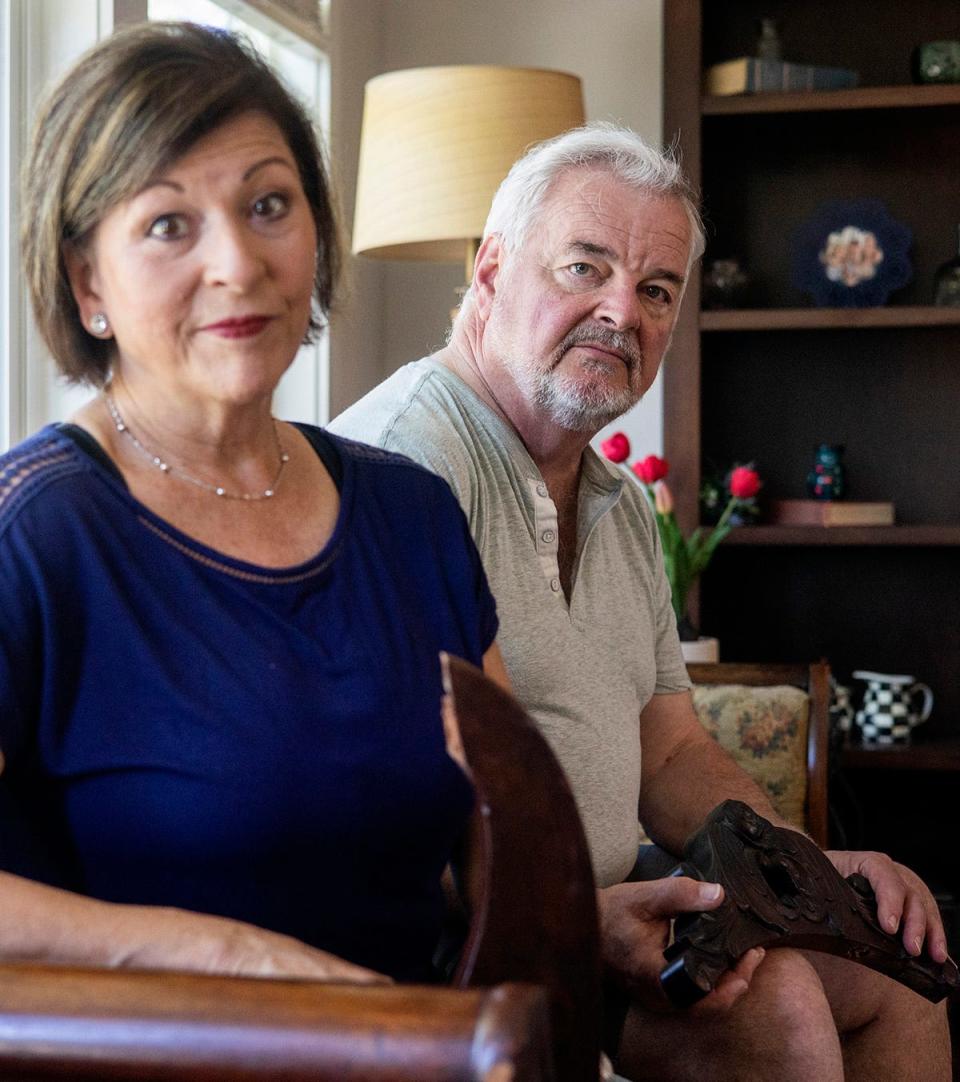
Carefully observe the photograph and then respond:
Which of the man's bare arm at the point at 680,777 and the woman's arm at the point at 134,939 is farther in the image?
the man's bare arm at the point at 680,777

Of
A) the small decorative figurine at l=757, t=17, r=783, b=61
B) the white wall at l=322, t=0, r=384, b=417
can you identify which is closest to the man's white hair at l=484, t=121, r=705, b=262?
the white wall at l=322, t=0, r=384, b=417

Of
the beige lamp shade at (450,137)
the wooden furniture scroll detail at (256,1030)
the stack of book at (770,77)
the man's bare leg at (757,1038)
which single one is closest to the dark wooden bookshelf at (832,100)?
the stack of book at (770,77)

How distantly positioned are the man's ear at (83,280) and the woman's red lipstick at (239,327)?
0.10 meters

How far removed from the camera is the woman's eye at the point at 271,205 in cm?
111

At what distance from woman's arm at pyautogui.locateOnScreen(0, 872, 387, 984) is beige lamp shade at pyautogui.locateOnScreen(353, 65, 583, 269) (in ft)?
6.52

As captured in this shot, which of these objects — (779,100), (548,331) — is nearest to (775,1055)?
(548,331)

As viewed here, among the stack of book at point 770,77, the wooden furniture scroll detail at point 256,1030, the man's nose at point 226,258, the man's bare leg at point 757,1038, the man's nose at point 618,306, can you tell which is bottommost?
the man's bare leg at point 757,1038

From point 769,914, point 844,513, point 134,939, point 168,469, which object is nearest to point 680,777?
point 769,914

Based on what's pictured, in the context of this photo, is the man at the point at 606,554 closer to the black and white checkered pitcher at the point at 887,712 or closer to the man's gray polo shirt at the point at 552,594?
the man's gray polo shirt at the point at 552,594

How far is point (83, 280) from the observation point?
1124 mm

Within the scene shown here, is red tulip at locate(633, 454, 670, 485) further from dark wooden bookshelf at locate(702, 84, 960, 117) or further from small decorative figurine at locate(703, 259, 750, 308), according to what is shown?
dark wooden bookshelf at locate(702, 84, 960, 117)

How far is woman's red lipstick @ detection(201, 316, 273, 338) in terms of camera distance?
42.7 inches

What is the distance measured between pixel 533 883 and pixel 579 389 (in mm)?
982

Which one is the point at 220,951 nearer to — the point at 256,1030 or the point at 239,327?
the point at 256,1030
